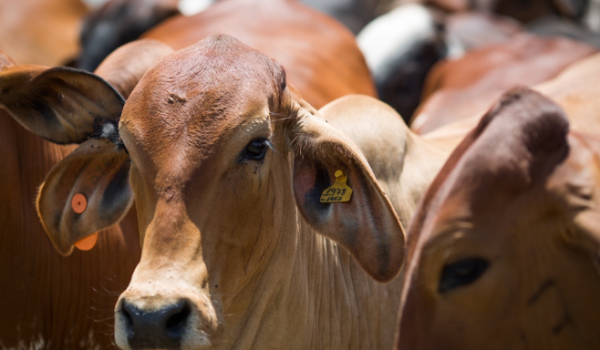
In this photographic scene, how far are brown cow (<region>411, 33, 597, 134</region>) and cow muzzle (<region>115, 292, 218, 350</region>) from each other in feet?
10.5

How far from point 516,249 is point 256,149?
3.17 ft

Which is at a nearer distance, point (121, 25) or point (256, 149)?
point (256, 149)

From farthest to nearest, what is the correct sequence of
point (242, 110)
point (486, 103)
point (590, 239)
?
point (486, 103)
point (242, 110)
point (590, 239)

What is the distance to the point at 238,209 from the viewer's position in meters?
2.57

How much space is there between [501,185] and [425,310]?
1.26 ft

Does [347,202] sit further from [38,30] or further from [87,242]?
[38,30]

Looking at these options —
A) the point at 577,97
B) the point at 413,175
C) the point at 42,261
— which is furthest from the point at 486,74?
the point at 42,261

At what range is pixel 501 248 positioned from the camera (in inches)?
78.5

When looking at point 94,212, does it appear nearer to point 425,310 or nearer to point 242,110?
point 242,110

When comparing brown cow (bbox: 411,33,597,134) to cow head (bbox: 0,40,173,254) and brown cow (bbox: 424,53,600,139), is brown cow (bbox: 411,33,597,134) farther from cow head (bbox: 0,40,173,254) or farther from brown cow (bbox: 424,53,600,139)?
cow head (bbox: 0,40,173,254)

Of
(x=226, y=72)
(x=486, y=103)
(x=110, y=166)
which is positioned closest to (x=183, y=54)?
(x=226, y=72)

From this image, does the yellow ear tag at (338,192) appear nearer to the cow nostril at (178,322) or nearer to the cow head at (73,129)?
the cow nostril at (178,322)

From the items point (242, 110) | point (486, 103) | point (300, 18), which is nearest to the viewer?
point (242, 110)

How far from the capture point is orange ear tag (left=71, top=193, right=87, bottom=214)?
3211mm
